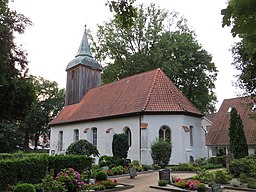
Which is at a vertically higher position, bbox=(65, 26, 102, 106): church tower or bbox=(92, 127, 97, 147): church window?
bbox=(65, 26, 102, 106): church tower

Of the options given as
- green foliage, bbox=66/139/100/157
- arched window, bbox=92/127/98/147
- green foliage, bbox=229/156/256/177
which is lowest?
green foliage, bbox=229/156/256/177

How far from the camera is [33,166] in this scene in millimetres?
11266

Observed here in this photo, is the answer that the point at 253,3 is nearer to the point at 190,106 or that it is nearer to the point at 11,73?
the point at 11,73

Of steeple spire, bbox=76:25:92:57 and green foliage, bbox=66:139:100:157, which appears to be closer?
green foliage, bbox=66:139:100:157

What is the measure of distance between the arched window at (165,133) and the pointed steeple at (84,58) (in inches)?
579

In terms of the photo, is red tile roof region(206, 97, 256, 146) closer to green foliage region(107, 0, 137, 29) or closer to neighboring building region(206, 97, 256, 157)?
neighboring building region(206, 97, 256, 157)

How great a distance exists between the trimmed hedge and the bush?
6639 mm

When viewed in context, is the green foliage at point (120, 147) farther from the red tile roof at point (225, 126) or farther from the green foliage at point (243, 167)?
the red tile roof at point (225, 126)

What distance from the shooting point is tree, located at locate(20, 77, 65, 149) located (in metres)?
46.3

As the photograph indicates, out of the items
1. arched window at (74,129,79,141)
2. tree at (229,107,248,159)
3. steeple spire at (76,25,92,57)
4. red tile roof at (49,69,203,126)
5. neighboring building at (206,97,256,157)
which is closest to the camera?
tree at (229,107,248,159)

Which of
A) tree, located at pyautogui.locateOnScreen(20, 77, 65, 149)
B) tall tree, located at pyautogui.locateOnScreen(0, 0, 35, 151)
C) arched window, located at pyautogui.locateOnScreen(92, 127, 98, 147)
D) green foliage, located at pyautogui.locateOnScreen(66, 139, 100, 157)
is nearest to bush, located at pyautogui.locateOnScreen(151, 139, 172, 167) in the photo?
green foliage, located at pyautogui.locateOnScreen(66, 139, 100, 157)

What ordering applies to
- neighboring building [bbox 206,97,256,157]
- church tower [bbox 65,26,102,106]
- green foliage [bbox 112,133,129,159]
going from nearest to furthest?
green foliage [bbox 112,133,129,159], neighboring building [bbox 206,97,256,157], church tower [bbox 65,26,102,106]

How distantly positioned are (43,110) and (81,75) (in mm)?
18230

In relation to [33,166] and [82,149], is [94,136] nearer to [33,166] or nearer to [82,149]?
[82,149]
